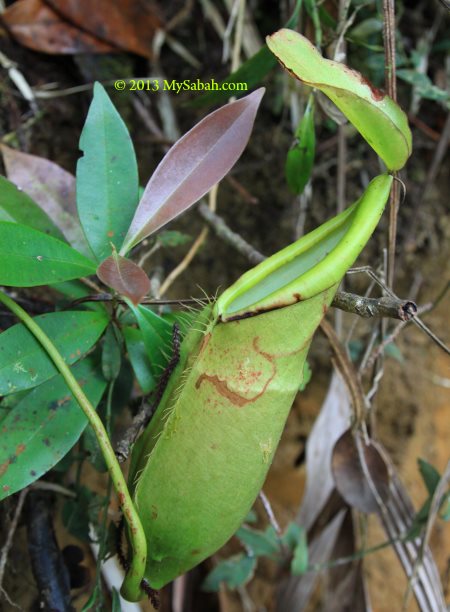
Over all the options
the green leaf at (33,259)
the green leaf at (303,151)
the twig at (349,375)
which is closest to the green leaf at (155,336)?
the green leaf at (33,259)

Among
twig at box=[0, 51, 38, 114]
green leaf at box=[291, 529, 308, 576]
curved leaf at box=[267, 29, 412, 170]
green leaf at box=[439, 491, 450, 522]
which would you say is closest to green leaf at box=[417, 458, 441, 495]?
green leaf at box=[439, 491, 450, 522]

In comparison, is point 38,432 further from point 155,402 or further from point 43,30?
point 43,30

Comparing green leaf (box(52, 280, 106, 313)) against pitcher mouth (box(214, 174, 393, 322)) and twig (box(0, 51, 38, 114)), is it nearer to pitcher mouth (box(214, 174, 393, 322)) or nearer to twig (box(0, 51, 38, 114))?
pitcher mouth (box(214, 174, 393, 322))

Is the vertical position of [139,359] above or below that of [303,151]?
below

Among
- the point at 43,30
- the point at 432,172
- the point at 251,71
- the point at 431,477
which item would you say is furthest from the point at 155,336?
the point at 432,172

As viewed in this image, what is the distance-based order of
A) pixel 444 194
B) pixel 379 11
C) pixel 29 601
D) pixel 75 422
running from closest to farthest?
1. pixel 75 422
2. pixel 29 601
3. pixel 379 11
4. pixel 444 194

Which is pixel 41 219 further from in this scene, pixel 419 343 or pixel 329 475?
pixel 419 343

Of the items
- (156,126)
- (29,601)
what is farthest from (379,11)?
(29,601)
